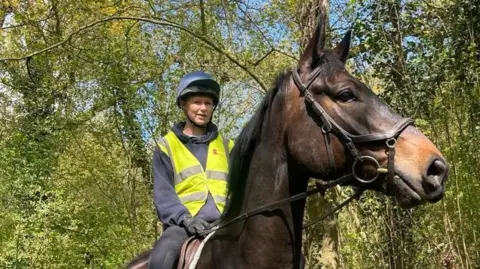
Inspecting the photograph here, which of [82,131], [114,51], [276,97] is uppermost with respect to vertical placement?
[114,51]

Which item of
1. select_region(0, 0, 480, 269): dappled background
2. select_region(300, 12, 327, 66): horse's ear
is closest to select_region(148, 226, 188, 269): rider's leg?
select_region(300, 12, 327, 66): horse's ear

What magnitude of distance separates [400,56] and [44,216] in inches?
345

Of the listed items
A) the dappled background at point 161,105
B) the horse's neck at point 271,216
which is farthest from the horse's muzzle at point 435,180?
the dappled background at point 161,105

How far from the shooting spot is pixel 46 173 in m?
13.2

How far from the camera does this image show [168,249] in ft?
11.3

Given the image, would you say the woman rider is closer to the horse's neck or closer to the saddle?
the saddle

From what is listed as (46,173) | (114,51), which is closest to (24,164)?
(46,173)

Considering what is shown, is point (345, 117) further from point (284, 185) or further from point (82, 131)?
point (82, 131)

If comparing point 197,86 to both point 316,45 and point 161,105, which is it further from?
point 161,105

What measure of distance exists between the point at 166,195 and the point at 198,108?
648 millimetres

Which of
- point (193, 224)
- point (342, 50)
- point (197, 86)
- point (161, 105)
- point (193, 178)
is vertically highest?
point (161, 105)

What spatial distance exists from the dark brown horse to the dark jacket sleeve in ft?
1.17

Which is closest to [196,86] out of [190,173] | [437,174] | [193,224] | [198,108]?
[198,108]

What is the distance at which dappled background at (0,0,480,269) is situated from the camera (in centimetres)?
716
